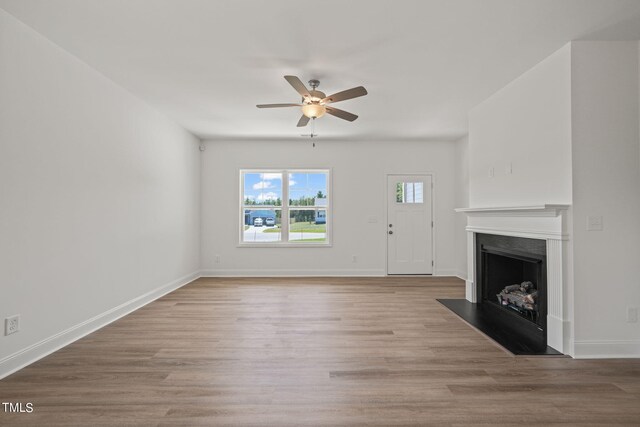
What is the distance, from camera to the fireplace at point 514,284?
312 cm

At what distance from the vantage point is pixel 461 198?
6.22 meters

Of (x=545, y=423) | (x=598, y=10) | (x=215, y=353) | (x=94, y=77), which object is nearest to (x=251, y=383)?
(x=215, y=353)

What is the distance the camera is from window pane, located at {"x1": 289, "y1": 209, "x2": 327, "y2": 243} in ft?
21.7

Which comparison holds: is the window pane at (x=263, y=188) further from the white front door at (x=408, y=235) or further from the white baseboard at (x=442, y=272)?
the white baseboard at (x=442, y=272)

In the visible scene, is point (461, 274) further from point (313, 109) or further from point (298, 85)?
point (298, 85)

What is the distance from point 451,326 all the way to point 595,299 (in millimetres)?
1256

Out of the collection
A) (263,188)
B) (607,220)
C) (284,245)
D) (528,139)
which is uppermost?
(528,139)

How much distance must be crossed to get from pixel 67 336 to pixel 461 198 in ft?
19.8

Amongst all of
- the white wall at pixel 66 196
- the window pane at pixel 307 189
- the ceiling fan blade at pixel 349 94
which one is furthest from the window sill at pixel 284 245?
the ceiling fan blade at pixel 349 94

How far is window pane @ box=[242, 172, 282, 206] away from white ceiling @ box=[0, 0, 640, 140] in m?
2.43

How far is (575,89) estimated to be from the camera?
2.78 metres

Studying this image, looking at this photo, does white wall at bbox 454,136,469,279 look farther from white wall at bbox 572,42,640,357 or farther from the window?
white wall at bbox 572,42,640,357

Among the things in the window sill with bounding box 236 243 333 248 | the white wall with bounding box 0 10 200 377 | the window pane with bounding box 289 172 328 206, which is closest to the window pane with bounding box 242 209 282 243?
the window sill with bounding box 236 243 333 248

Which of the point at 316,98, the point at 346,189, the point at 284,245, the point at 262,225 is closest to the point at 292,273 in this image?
Answer: the point at 284,245
